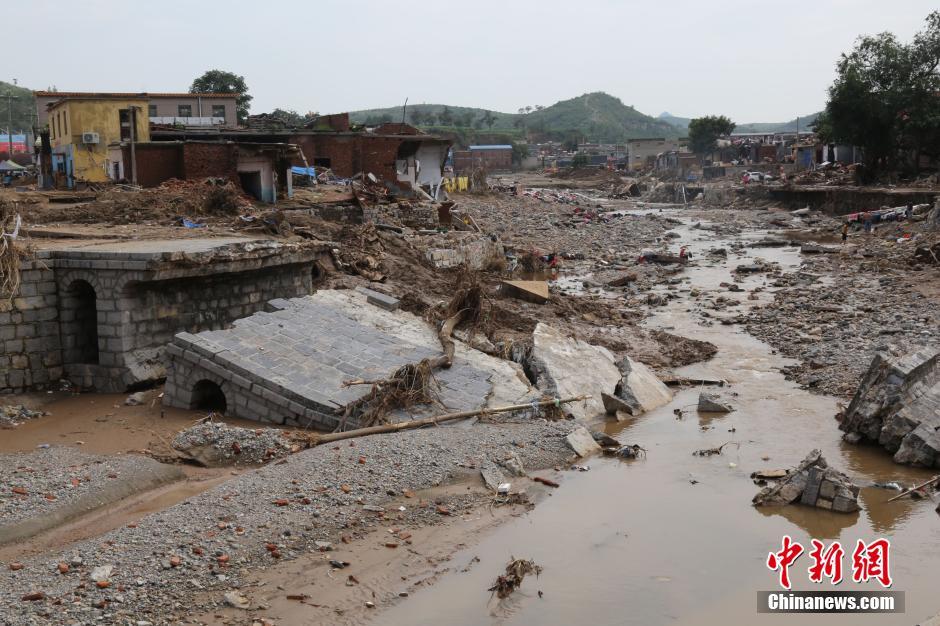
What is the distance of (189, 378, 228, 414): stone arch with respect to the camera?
422 inches

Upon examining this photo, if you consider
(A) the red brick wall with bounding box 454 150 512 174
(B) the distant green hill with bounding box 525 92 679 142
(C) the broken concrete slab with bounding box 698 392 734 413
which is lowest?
(C) the broken concrete slab with bounding box 698 392 734 413

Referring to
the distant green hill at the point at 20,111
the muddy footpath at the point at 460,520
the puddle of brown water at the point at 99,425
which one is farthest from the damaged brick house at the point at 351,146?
the distant green hill at the point at 20,111

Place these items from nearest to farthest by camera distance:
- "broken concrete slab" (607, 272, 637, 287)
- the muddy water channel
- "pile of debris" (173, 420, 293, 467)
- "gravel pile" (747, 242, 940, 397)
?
the muddy water channel
"pile of debris" (173, 420, 293, 467)
"gravel pile" (747, 242, 940, 397)
"broken concrete slab" (607, 272, 637, 287)

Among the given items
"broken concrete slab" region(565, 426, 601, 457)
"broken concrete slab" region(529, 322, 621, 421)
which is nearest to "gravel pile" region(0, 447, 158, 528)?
"broken concrete slab" region(565, 426, 601, 457)

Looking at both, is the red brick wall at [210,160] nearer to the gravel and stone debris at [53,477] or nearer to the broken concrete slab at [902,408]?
the gravel and stone debris at [53,477]

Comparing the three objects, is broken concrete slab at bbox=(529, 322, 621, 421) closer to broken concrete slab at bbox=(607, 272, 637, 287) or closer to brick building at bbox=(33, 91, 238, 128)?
broken concrete slab at bbox=(607, 272, 637, 287)

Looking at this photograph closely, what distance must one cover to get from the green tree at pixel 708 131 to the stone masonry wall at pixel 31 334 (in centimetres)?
7618

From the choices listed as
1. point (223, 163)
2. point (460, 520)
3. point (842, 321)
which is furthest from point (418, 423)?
point (223, 163)

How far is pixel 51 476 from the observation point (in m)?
8.31

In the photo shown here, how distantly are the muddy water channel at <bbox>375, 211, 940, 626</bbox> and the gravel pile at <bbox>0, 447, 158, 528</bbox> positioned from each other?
3405mm

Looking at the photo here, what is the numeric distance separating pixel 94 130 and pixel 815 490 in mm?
26119

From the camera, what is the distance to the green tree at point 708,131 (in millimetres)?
81062

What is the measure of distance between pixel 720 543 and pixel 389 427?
385 centimetres

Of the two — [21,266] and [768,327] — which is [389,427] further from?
[768,327]
